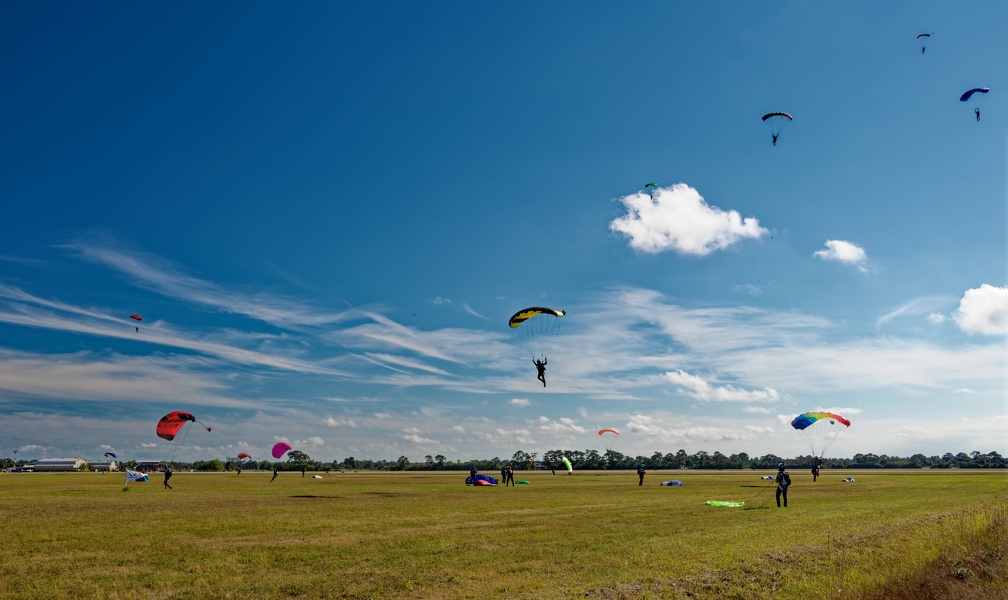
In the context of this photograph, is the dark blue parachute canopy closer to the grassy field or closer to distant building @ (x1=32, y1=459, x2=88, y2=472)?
the grassy field

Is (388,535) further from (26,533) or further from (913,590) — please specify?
(913,590)

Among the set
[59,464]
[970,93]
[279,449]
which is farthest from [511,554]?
[59,464]

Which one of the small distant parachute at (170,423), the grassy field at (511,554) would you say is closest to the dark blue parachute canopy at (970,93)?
the grassy field at (511,554)

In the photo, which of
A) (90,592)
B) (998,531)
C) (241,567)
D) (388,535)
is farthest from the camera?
(388,535)

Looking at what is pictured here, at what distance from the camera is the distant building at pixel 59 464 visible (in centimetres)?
16562

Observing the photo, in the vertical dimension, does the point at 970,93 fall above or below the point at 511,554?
above

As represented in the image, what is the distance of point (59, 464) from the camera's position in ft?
582

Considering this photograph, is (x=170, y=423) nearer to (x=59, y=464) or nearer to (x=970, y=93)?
(x=970, y=93)

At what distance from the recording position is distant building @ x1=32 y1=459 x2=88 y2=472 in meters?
166

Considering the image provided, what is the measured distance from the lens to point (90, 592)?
37.4 feet

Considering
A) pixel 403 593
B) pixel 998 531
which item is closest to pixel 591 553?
pixel 403 593

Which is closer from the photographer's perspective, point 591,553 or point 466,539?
point 591,553

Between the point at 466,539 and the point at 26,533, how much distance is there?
14.7m

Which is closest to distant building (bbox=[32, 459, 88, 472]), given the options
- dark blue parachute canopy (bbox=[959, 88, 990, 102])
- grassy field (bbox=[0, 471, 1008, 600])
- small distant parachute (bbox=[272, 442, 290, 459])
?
small distant parachute (bbox=[272, 442, 290, 459])
